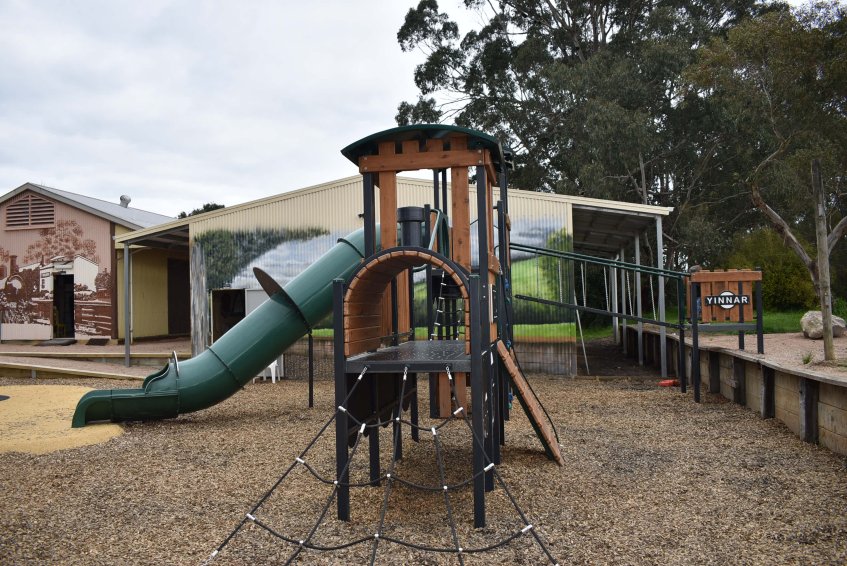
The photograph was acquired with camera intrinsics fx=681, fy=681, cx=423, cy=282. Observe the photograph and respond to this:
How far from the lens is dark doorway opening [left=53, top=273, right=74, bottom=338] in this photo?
1952 centimetres

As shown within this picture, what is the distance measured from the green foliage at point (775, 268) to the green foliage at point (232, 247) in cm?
1705

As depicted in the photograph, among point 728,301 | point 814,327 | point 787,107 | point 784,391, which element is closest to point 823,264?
point 728,301

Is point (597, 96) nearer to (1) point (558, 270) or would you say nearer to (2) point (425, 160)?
(1) point (558, 270)

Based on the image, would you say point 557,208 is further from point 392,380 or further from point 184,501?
point 184,501

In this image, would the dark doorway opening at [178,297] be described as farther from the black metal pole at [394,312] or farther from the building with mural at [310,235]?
the black metal pole at [394,312]

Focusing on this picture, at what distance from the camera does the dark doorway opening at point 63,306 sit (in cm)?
1952

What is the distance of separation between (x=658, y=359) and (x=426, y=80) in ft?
55.9

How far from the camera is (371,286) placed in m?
5.20

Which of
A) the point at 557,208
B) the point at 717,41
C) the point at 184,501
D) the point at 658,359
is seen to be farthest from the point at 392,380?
the point at 717,41

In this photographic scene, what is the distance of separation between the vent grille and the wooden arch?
657 inches

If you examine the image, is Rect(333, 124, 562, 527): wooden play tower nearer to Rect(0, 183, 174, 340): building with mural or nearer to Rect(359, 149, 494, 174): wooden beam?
Rect(359, 149, 494, 174): wooden beam

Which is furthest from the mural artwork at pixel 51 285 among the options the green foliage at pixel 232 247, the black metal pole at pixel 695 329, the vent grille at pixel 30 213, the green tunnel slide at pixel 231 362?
the black metal pole at pixel 695 329

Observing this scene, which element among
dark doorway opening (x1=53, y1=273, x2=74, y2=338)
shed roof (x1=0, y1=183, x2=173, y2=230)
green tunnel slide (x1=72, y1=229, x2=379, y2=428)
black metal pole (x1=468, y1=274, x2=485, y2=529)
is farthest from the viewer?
dark doorway opening (x1=53, y1=273, x2=74, y2=338)

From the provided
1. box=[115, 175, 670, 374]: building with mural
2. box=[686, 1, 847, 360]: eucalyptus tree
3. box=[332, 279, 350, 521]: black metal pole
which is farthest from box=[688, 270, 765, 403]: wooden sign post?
box=[332, 279, 350, 521]: black metal pole
